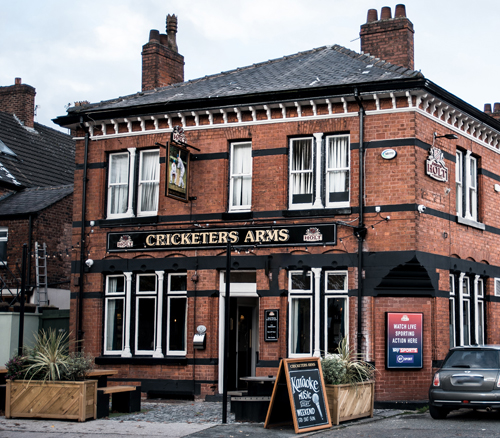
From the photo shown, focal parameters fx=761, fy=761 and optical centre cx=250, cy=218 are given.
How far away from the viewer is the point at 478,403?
46.2ft

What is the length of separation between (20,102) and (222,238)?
18.3 m

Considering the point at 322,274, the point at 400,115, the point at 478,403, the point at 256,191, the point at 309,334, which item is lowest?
the point at 478,403

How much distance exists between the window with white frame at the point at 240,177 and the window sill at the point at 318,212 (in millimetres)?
1249

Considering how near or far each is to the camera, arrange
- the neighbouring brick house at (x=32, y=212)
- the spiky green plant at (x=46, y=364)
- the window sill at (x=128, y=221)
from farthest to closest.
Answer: the neighbouring brick house at (x=32, y=212) → the window sill at (x=128, y=221) → the spiky green plant at (x=46, y=364)

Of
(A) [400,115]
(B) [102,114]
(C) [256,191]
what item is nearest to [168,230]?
(C) [256,191]

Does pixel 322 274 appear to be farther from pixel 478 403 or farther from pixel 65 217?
pixel 65 217

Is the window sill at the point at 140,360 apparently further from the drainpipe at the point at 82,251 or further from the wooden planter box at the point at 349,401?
the wooden planter box at the point at 349,401

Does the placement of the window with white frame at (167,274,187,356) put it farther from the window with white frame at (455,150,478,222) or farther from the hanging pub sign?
the window with white frame at (455,150,478,222)

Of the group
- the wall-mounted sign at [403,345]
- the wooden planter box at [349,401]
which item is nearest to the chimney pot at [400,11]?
the wall-mounted sign at [403,345]

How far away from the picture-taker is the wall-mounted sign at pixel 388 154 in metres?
17.7

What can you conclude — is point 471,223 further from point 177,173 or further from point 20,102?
point 20,102

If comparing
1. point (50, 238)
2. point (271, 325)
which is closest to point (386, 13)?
point (271, 325)

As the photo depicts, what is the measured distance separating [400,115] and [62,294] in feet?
44.7

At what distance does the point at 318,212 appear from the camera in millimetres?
18203
